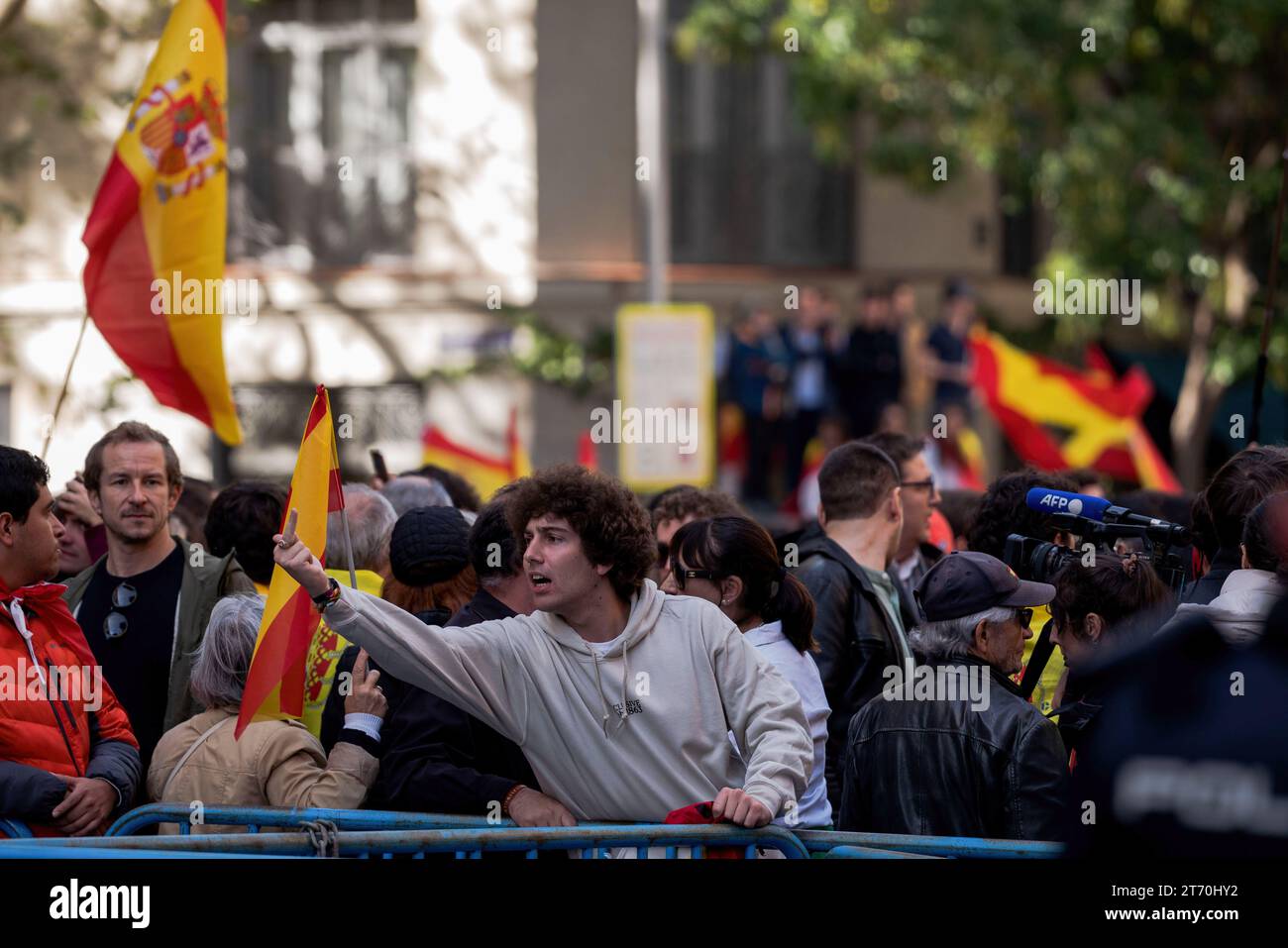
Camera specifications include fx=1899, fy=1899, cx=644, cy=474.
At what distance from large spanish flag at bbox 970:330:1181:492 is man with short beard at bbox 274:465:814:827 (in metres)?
9.62

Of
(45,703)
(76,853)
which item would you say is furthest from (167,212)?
(76,853)

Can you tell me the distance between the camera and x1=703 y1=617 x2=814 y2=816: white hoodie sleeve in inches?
169

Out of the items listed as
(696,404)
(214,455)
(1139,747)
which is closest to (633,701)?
(1139,747)

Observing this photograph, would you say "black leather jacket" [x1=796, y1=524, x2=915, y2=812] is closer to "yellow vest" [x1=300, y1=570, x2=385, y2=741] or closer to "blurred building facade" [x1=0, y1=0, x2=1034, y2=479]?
"yellow vest" [x1=300, y1=570, x2=385, y2=741]

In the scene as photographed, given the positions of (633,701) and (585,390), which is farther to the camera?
(585,390)

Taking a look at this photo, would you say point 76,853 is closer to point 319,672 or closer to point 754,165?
point 319,672

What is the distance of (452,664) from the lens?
4.36 m

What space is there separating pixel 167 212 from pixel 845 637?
3.24 meters

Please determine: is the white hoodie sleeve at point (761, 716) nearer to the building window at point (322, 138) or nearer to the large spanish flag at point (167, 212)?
the large spanish flag at point (167, 212)

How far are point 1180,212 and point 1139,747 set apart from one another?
630 inches

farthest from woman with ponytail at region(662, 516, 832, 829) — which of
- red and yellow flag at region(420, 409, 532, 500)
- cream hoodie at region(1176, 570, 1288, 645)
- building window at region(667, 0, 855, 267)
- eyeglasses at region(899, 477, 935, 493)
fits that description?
building window at region(667, 0, 855, 267)

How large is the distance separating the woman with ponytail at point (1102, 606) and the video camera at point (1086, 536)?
0.09 m

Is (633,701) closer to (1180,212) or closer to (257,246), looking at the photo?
(1180,212)

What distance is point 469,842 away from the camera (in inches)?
159
